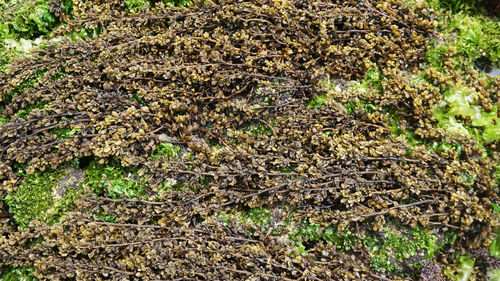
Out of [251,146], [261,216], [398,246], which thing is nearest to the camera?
[398,246]

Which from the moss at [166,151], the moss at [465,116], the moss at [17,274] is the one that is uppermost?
the moss at [465,116]

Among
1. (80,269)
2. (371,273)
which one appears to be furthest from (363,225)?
(80,269)

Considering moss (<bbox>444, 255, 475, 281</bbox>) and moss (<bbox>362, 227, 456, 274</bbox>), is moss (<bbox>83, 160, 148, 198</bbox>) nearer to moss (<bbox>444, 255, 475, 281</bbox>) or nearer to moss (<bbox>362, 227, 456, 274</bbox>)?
moss (<bbox>362, 227, 456, 274</bbox>)

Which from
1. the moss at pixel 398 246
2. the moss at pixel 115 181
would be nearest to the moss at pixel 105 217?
the moss at pixel 115 181

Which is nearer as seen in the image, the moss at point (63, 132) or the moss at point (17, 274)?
the moss at point (17, 274)

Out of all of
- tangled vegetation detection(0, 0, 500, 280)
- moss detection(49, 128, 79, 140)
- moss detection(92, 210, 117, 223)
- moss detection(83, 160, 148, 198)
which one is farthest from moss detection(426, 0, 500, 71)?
moss detection(49, 128, 79, 140)

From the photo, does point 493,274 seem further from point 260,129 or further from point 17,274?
point 17,274

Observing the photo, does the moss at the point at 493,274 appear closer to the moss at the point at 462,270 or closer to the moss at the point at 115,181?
the moss at the point at 462,270

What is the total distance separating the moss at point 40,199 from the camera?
3.42 metres

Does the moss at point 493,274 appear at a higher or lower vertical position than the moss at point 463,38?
lower

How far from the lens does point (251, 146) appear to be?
342cm

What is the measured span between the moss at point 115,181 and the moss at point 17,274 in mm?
948

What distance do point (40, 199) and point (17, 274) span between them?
28.3 inches

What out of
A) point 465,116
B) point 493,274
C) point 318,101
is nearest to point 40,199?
point 318,101
